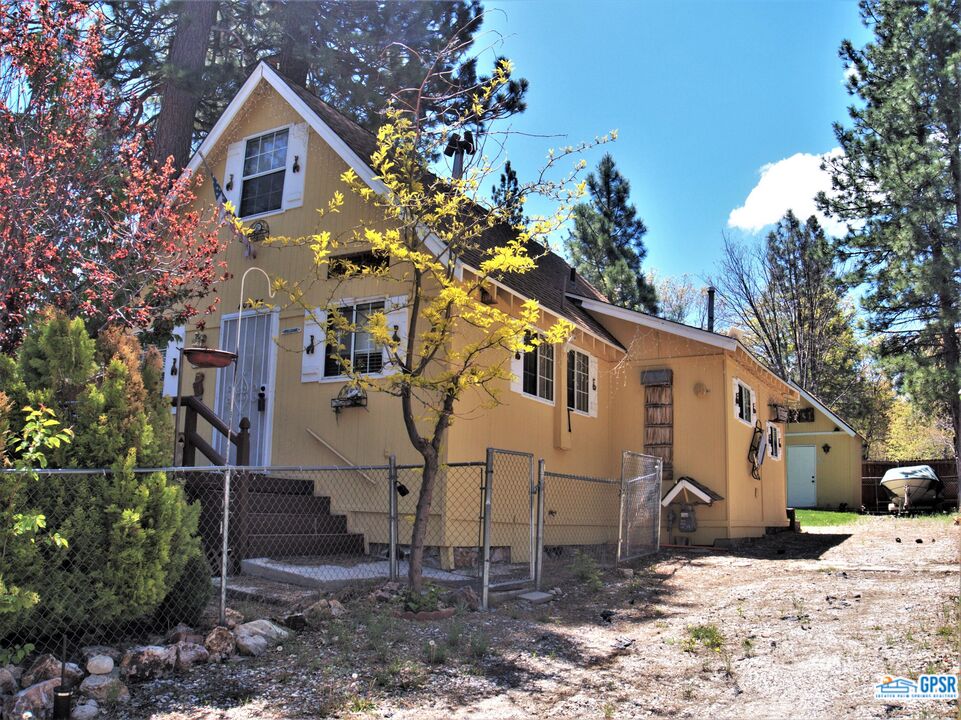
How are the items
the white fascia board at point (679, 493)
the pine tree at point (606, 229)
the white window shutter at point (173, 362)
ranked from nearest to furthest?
the white window shutter at point (173, 362) → the white fascia board at point (679, 493) → the pine tree at point (606, 229)

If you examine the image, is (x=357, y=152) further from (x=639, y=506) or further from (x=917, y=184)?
(x=917, y=184)

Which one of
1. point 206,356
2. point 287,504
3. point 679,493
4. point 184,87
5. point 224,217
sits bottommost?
point 287,504

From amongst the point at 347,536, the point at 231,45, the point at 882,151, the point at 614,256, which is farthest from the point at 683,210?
the point at 347,536

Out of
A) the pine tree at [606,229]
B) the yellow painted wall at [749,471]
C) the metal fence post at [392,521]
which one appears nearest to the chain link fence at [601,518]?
the yellow painted wall at [749,471]

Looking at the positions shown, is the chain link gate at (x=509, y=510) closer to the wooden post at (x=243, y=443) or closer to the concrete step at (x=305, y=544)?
the concrete step at (x=305, y=544)

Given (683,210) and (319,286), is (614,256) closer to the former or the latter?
(683,210)

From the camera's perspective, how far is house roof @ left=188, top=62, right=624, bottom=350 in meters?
10.0

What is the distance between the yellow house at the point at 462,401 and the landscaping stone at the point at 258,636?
10.2 feet

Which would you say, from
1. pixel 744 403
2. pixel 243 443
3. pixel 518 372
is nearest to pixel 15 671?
pixel 243 443

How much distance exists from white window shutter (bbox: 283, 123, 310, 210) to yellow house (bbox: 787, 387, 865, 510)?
18.4m

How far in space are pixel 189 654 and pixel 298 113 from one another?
26.5ft

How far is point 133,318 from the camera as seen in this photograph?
8.80m

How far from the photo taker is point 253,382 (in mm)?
10602

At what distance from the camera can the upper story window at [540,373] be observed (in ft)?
35.7
